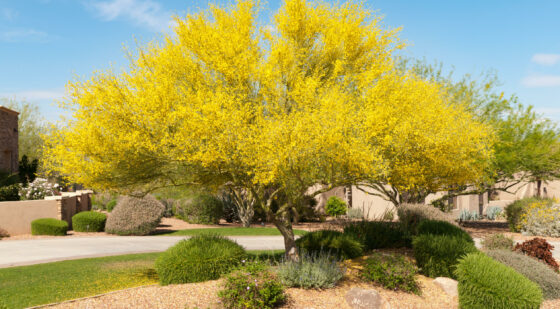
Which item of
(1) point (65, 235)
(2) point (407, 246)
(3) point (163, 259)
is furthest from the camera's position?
(1) point (65, 235)

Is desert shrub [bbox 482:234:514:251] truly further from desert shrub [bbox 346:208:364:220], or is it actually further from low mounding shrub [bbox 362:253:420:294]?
desert shrub [bbox 346:208:364:220]

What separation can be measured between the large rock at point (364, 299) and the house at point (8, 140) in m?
26.7

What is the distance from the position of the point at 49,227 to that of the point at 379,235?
14262mm

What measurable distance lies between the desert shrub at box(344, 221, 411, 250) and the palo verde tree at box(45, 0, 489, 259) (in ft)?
10.2

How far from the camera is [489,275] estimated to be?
27.6ft

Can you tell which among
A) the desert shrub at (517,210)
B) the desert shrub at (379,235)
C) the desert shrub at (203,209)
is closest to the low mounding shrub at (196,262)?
the desert shrub at (379,235)

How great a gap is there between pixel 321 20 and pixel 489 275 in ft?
21.0

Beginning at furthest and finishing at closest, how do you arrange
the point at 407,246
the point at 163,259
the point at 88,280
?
the point at 407,246, the point at 88,280, the point at 163,259

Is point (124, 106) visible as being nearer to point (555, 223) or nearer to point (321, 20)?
point (321, 20)

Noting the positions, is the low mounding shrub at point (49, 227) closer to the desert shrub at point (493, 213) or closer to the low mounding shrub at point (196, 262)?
the low mounding shrub at point (196, 262)

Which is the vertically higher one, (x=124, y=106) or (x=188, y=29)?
(x=188, y=29)

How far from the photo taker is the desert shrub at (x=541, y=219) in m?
19.3

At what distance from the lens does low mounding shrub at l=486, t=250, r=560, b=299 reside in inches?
393

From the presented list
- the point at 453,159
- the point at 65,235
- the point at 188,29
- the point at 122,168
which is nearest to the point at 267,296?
the point at 122,168
